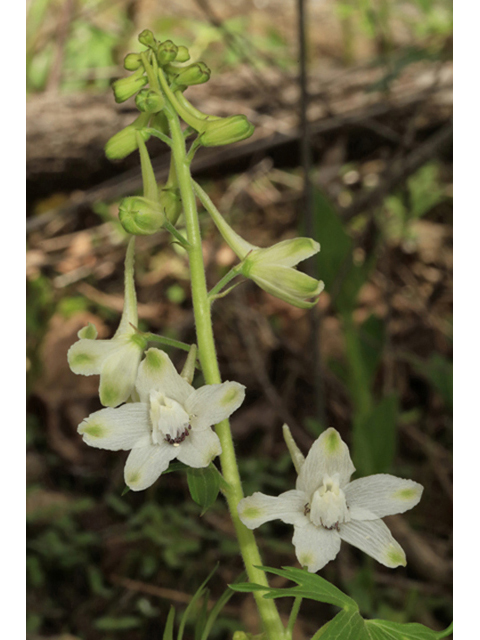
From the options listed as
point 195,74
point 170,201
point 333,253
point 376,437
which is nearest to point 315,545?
point 170,201

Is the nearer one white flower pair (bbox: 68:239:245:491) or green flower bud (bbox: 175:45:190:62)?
white flower pair (bbox: 68:239:245:491)

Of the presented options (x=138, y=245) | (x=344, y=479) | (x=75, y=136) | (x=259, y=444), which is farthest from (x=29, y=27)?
(x=344, y=479)

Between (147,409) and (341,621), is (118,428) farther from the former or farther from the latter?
(341,621)

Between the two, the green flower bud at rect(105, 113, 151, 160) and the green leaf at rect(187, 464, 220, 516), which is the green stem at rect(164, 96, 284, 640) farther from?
the green flower bud at rect(105, 113, 151, 160)

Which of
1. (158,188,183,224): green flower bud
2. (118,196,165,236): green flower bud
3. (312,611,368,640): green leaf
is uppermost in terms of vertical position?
(118,196,165,236): green flower bud

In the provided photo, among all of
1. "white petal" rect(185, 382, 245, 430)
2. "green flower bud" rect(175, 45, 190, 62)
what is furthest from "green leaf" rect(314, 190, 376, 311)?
"white petal" rect(185, 382, 245, 430)

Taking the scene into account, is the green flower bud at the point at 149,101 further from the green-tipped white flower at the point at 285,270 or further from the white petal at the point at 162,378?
the white petal at the point at 162,378
